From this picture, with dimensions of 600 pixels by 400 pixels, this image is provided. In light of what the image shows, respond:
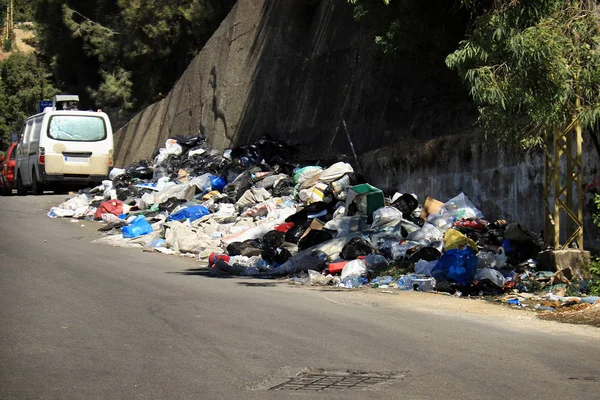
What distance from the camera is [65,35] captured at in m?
44.6

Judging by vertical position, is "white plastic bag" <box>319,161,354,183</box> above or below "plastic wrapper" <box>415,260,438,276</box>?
above

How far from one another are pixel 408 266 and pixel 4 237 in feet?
25.1

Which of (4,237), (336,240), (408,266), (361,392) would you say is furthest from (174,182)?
(361,392)

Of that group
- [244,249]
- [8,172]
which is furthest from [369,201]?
[8,172]

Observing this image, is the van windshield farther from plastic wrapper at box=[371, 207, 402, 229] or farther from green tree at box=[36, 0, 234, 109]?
plastic wrapper at box=[371, 207, 402, 229]

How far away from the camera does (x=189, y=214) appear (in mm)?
18281

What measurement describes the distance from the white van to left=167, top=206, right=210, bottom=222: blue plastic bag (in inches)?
281

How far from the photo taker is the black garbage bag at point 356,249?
43.1 feet

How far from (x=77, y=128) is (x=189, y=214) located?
7908 millimetres

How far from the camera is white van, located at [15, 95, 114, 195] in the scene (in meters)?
24.3

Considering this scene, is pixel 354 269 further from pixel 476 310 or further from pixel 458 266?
pixel 476 310

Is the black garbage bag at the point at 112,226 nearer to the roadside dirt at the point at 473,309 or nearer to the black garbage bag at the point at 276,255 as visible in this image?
the black garbage bag at the point at 276,255

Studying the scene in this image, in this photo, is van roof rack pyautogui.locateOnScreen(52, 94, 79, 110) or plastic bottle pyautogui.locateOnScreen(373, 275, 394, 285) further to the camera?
van roof rack pyautogui.locateOnScreen(52, 94, 79, 110)

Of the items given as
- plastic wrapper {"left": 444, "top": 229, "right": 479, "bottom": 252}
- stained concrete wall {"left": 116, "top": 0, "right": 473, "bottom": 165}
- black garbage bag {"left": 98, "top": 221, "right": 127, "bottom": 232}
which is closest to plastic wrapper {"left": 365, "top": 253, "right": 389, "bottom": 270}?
plastic wrapper {"left": 444, "top": 229, "right": 479, "bottom": 252}
